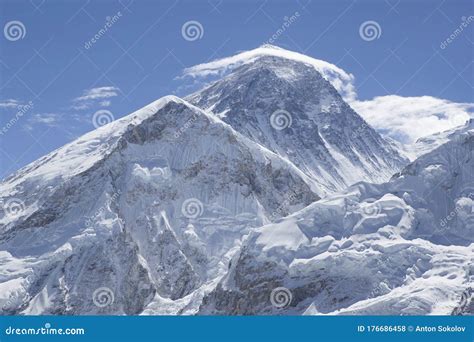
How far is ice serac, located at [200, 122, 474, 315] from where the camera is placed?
147650 mm

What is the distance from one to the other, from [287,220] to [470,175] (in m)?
47.0

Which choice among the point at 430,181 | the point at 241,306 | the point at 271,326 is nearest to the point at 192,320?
the point at 271,326

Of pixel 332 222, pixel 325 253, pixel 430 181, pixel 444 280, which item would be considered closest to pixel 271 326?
pixel 444 280

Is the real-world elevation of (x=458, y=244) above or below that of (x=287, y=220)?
below

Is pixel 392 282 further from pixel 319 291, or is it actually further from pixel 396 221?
pixel 396 221

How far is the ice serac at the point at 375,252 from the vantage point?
148 m

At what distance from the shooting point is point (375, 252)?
535ft

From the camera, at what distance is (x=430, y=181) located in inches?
7534

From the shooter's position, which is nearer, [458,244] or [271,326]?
[271,326]

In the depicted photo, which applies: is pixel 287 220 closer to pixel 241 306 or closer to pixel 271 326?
pixel 241 306

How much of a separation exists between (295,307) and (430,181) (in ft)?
183

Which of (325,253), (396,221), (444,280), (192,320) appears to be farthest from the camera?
(396,221)

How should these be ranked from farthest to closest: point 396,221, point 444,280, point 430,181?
point 430,181 < point 396,221 < point 444,280

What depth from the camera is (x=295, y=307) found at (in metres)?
157
